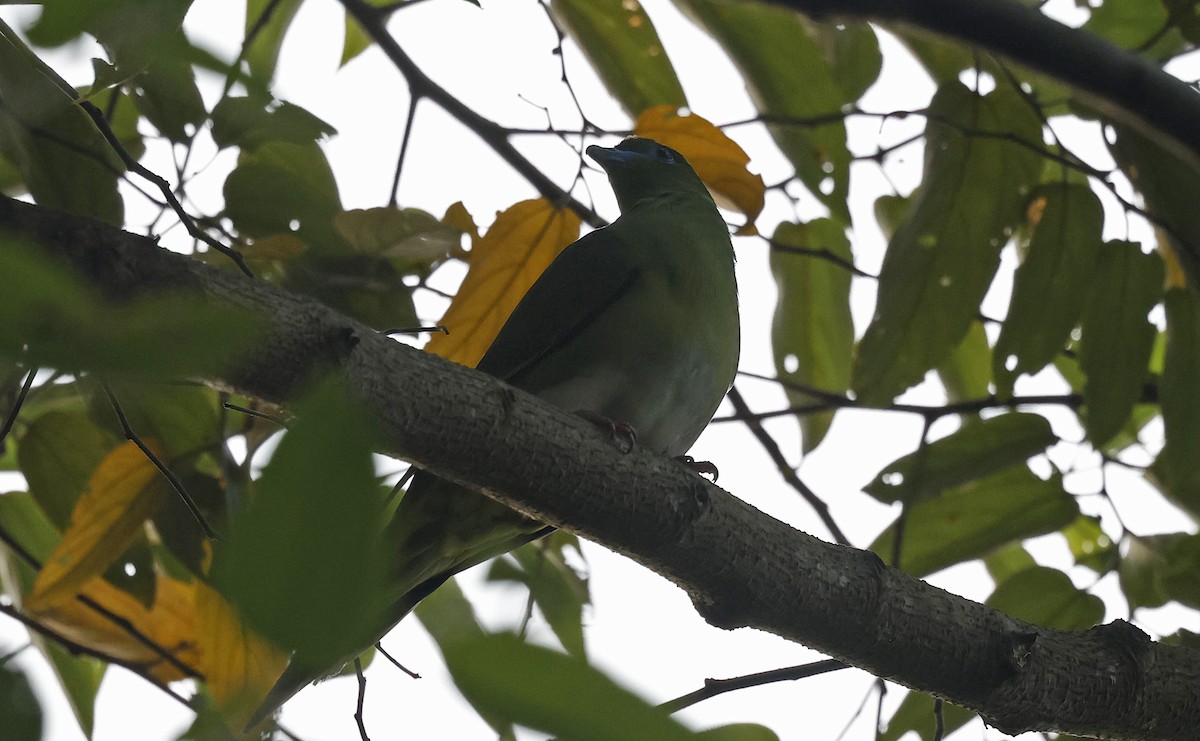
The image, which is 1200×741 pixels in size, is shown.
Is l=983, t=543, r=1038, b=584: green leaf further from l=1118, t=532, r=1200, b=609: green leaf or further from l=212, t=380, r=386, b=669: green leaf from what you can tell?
l=212, t=380, r=386, b=669: green leaf

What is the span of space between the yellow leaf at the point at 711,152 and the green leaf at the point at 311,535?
7.54ft

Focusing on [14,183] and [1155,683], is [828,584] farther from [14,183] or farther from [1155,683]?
[14,183]

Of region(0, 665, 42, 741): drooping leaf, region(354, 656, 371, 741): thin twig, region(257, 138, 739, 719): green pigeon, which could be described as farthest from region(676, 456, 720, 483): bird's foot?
region(0, 665, 42, 741): drooping leaf

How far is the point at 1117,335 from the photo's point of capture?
2645 mm

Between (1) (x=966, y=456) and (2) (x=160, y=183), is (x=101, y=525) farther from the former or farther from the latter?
(1) (x=966, y=456)

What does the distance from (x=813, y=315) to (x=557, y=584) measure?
Answer: 101 centimetres

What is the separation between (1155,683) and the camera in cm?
216

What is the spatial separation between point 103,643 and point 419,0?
168 cm

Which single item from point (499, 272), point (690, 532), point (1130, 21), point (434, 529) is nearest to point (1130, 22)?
point (1130, 21)

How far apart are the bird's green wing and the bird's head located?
0.68 metres

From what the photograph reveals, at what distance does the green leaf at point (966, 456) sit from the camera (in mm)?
2682

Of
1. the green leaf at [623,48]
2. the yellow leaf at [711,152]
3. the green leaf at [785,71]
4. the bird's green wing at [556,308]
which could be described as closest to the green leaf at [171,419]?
the bird's green wing at [556,308]

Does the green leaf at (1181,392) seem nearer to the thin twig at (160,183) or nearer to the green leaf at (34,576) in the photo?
the thin twig at (160,183)

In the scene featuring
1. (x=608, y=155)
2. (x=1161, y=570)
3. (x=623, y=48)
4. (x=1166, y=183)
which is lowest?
(x=1161, y=570)
